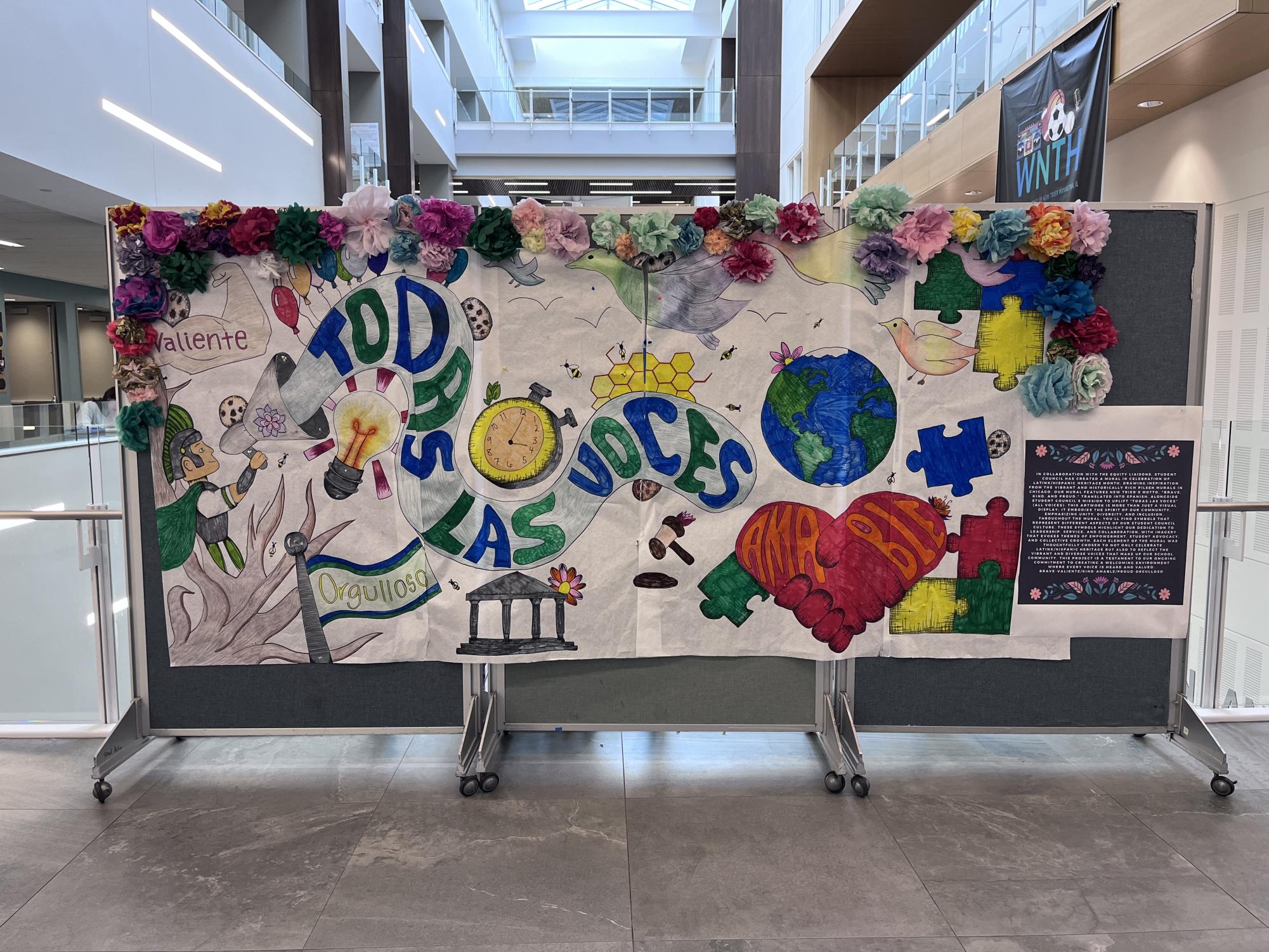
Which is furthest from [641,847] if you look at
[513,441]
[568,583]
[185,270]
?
[185,270]

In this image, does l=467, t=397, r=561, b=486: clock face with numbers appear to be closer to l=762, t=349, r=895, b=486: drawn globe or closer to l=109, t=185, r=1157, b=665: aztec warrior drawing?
l=109, t=185, r=1157, b=665: aztec warrior drawing

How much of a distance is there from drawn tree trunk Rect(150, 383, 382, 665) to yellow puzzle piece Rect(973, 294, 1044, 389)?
227cm

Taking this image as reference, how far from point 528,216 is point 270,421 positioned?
112 centimetres

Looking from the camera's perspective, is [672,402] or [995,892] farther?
[672,402]

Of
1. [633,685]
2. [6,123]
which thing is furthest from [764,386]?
[6,123]

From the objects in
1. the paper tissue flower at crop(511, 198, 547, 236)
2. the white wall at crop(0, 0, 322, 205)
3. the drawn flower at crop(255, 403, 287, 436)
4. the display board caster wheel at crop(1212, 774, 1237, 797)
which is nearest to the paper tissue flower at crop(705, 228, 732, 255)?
the paper tissue flower at crop(511, 198, 547, 236)

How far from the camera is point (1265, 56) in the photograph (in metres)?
4.93

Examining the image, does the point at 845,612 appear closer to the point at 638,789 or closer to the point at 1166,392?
the point at 638,789

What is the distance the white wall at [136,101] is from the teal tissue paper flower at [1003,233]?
6324mm

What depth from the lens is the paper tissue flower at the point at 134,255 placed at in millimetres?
2867

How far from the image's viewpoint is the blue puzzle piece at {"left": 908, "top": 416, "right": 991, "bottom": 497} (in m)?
2.97

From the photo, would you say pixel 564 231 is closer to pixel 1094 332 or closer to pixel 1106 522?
pixel 1094 332

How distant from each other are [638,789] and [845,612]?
94 cm

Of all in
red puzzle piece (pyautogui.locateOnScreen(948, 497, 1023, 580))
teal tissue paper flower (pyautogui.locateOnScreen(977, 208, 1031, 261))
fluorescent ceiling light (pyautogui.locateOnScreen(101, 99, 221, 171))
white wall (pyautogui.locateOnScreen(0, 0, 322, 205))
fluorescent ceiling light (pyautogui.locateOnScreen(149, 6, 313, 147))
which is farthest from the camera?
fluorescent ceiling light (pyautogui.locateOnScreen(149, 6, 313, 147))
